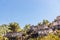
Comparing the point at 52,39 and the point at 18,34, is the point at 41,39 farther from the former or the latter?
the point at 18,34

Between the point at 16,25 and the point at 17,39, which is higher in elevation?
the point at 16,25

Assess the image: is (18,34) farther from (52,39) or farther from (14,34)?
(52,39)

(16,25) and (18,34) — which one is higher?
(16,25)

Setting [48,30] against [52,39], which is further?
[48,30]

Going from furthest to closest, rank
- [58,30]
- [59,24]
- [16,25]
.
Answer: [16,25]
[59,24]
[58,30]

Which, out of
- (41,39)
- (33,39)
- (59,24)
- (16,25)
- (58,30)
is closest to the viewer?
(41,39)

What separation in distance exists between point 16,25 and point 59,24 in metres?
25.9

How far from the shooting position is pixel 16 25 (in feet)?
297

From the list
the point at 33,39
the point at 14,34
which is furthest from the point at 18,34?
the point at 33,39

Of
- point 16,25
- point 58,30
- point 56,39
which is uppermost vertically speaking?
point 16,25

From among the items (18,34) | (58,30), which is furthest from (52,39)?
(18,34)

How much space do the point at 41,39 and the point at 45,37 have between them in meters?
2.48

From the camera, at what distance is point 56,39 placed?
194ft

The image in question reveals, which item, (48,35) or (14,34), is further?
(14,34)
